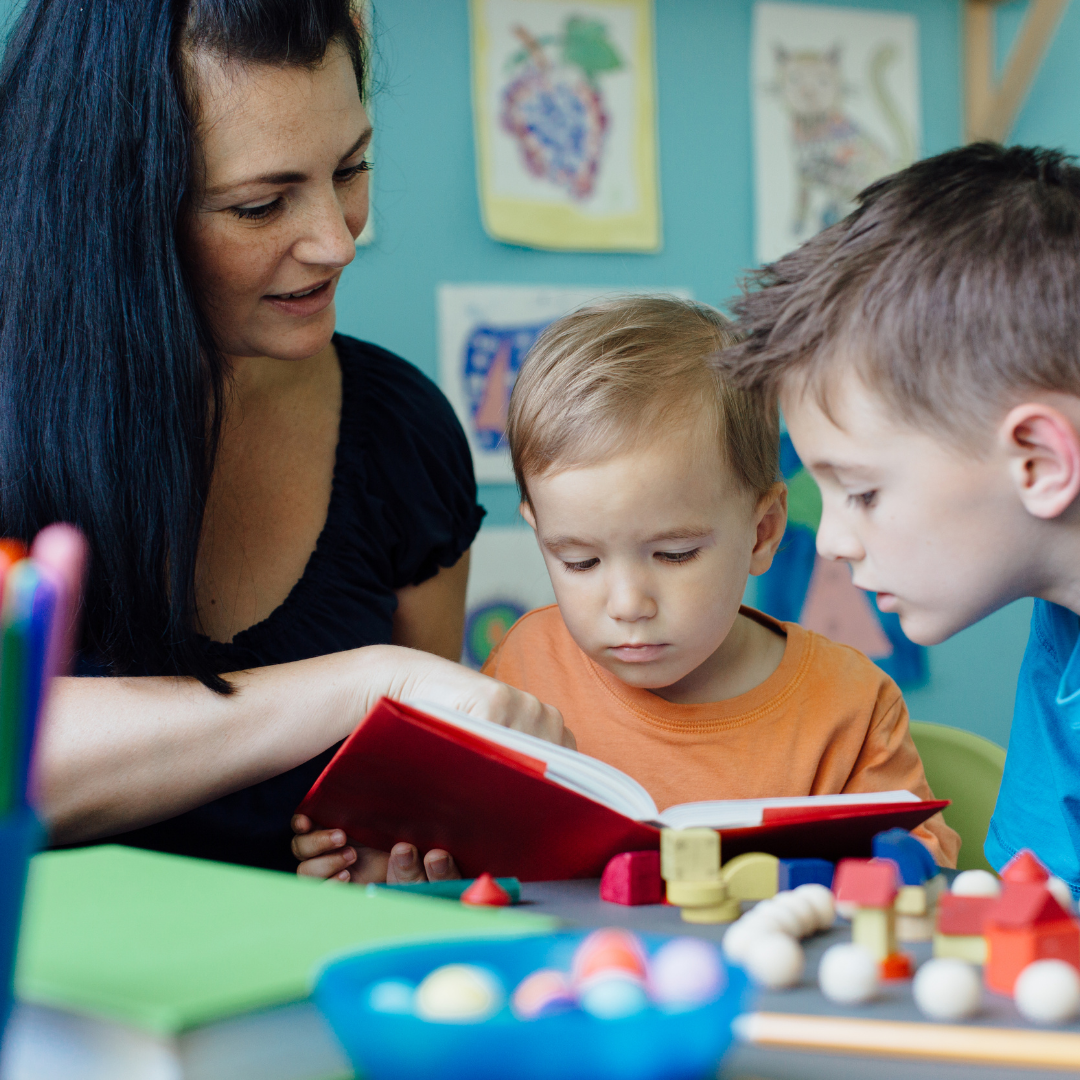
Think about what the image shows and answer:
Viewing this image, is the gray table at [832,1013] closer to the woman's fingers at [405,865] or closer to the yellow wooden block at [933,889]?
the yellow wooden block at [933,889]

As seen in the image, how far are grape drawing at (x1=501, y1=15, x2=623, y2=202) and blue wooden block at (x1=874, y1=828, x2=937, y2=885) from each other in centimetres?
133

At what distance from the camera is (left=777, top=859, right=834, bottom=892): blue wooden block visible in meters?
0.59

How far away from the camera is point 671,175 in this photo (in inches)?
70.6

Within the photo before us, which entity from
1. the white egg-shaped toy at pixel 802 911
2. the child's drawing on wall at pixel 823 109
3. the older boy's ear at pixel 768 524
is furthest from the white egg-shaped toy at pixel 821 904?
the child's drawing on wall at pixel 823 109

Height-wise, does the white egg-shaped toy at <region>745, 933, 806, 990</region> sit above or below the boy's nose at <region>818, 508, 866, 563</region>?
below

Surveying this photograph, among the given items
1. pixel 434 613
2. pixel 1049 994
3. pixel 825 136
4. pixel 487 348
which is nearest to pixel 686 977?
pixel 1049 994

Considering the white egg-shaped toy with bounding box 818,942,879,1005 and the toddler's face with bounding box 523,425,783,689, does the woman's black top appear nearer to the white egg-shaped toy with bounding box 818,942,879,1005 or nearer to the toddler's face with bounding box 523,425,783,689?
the toddler's face with bounding box 523,425,783,689

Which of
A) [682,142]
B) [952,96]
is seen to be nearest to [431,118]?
[682,142]

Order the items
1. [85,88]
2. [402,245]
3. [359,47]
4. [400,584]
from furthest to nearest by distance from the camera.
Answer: [402,245] → [400,584] → [359,47] → [85,88]

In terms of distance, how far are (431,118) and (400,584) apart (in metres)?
0.81

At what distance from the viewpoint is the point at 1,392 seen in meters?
0.83

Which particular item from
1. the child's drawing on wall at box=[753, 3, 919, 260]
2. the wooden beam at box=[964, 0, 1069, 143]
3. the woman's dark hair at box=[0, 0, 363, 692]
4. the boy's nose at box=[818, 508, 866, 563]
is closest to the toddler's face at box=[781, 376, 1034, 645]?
the boy's nose at box=[818, 508, 866, 563]

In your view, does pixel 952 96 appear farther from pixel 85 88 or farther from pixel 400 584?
pixel 85 88

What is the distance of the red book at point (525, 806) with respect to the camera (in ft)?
1.92
